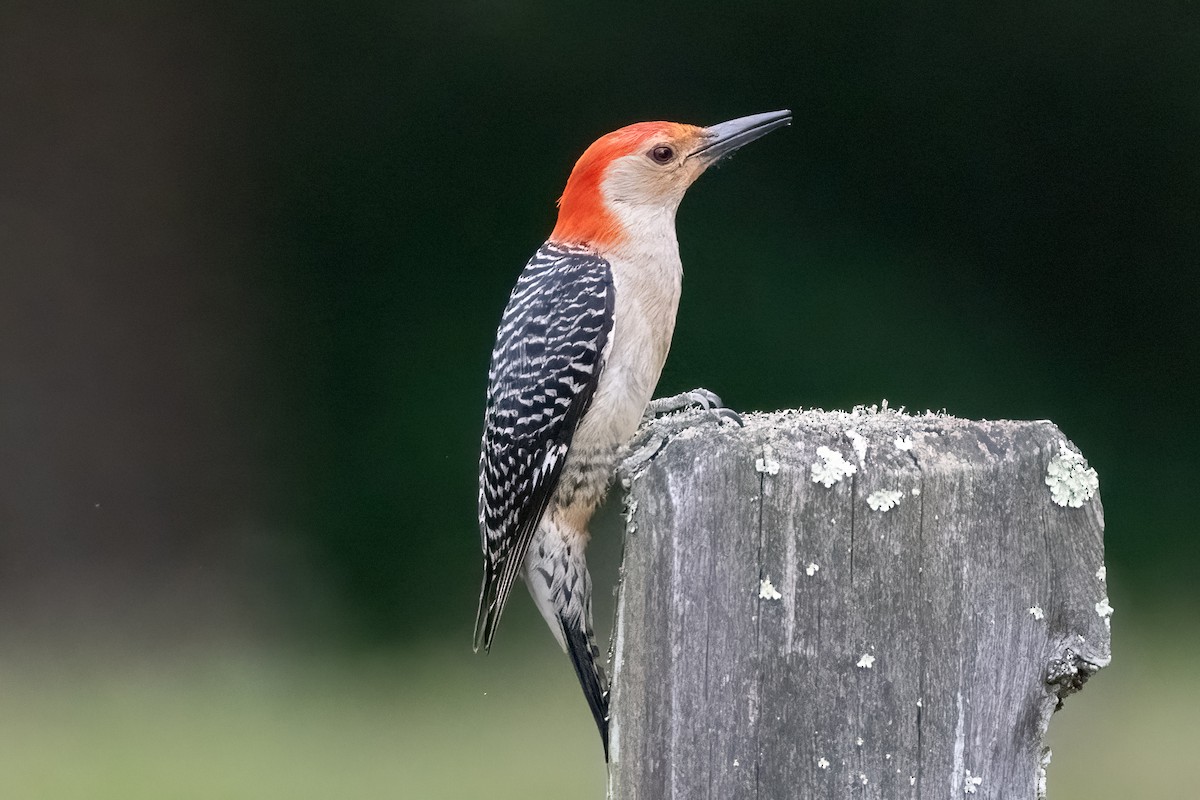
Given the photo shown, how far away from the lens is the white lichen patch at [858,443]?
66.3 inches

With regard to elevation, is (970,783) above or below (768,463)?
below

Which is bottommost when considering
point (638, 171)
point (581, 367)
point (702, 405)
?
point (702, 405)

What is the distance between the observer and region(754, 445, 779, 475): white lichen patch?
1.69 meters

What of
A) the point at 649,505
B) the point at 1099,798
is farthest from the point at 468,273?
the point at 649,505

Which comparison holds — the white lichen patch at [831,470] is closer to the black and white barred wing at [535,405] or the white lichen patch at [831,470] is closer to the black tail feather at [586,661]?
the black tail feather at [586,661]

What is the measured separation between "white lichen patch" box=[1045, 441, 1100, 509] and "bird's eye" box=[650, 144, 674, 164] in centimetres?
200

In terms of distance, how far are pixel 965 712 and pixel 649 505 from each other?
20.3 inches

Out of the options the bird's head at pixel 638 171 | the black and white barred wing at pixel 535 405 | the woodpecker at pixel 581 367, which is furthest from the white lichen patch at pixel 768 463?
the bird's head at pixel 638 171

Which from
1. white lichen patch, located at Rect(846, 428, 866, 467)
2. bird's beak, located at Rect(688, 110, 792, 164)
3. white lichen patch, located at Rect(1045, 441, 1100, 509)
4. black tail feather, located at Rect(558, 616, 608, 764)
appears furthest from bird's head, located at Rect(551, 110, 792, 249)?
white lichen patch, located at Rect(1045, 441, 1100, 509)

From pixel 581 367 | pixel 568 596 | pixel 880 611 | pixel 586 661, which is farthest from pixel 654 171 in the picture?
pixel 880 611

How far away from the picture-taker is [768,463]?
1.69 m

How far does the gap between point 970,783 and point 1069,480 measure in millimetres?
432

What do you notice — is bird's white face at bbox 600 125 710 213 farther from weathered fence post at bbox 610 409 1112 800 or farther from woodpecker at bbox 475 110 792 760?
weathered fence post at bbox 610 409 1112 800

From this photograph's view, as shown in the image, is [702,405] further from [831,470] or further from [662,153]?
[831,470]
